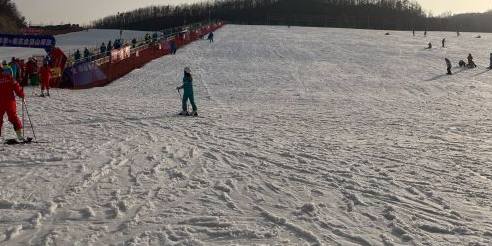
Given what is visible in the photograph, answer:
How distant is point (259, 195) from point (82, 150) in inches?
138

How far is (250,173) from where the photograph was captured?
6.46 meters

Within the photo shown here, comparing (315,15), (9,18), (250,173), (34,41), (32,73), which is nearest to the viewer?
(250,173)

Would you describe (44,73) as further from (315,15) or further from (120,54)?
(315,15)

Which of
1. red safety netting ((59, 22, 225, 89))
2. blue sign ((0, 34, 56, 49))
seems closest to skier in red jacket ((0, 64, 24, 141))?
red safety netting ((59, 22, 225, 89))

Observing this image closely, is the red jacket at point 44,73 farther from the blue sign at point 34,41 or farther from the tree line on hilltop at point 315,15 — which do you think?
the tree line on hilltop at point 315,15

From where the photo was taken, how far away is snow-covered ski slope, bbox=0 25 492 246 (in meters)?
4.45

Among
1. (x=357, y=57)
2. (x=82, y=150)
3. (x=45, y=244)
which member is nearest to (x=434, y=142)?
(x=82, y=150)

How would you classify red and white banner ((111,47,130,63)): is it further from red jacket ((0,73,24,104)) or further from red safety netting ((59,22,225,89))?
red jacket ((0,73,24,104))

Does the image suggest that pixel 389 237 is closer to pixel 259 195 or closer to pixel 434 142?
pixel 259 195

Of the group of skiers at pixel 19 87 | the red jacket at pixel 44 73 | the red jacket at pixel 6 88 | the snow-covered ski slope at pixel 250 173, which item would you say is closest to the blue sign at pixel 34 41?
the group of skiers at pixel 19 87

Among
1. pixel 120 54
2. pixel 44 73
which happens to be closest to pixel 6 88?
pixel 44 73

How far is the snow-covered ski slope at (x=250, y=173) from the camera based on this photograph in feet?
14.6

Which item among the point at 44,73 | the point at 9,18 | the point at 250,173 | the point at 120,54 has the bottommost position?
the point at 250,173

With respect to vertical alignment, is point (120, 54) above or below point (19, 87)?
above
